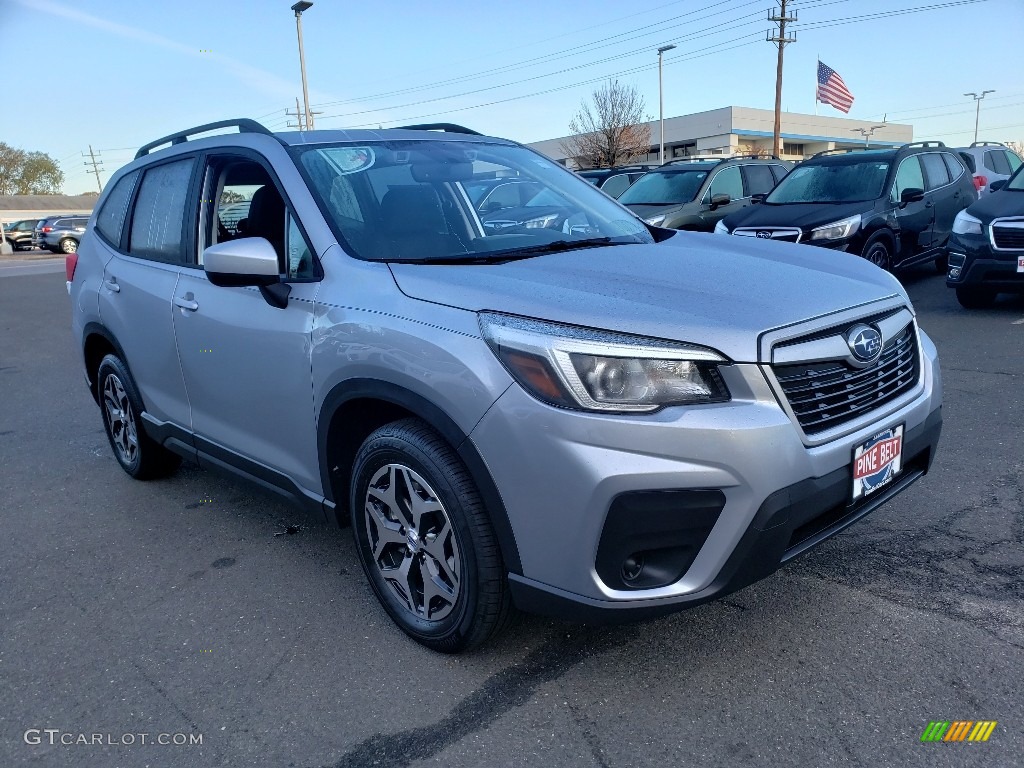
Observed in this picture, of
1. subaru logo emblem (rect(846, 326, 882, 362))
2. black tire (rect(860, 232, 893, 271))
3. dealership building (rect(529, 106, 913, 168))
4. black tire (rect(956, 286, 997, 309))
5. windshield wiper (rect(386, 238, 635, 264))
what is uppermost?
dealership building (rect(529, 106, 913, 168))

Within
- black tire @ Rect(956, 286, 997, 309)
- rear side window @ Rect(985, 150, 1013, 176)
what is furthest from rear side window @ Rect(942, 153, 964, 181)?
rear side window @ Rect(985, 150, 1013, 176)

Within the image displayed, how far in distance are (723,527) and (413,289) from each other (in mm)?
1215

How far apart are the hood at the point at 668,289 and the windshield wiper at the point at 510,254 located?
2.6 inches

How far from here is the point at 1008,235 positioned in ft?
25.9

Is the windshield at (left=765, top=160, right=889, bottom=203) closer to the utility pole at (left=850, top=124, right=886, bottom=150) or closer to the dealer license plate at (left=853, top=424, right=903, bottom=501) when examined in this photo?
the dealer license plate at (left=853, top=424, right=903, bottom=501)

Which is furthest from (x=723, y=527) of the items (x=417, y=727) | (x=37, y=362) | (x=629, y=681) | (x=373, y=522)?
(x=37, y=362)

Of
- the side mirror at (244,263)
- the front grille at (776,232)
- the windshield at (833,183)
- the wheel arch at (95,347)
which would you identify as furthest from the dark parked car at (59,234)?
the side mirror at (244,263)

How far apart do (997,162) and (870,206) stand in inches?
341

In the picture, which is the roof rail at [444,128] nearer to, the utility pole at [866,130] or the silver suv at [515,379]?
the silver suv at [515,379]

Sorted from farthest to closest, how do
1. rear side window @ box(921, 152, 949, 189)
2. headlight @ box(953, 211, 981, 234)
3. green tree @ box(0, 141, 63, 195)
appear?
green tree @ box(0, 141, 63, 195) < rear side window @ box(921, 152, 949, 189) < headlight @ box(953, 211, 981, 234)

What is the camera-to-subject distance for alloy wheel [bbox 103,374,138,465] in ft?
15.5

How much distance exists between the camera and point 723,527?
2279 mm

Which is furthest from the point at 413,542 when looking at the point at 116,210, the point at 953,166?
the point at 953,166

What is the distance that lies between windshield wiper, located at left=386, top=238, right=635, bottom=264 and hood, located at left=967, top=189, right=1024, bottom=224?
6.40 m
